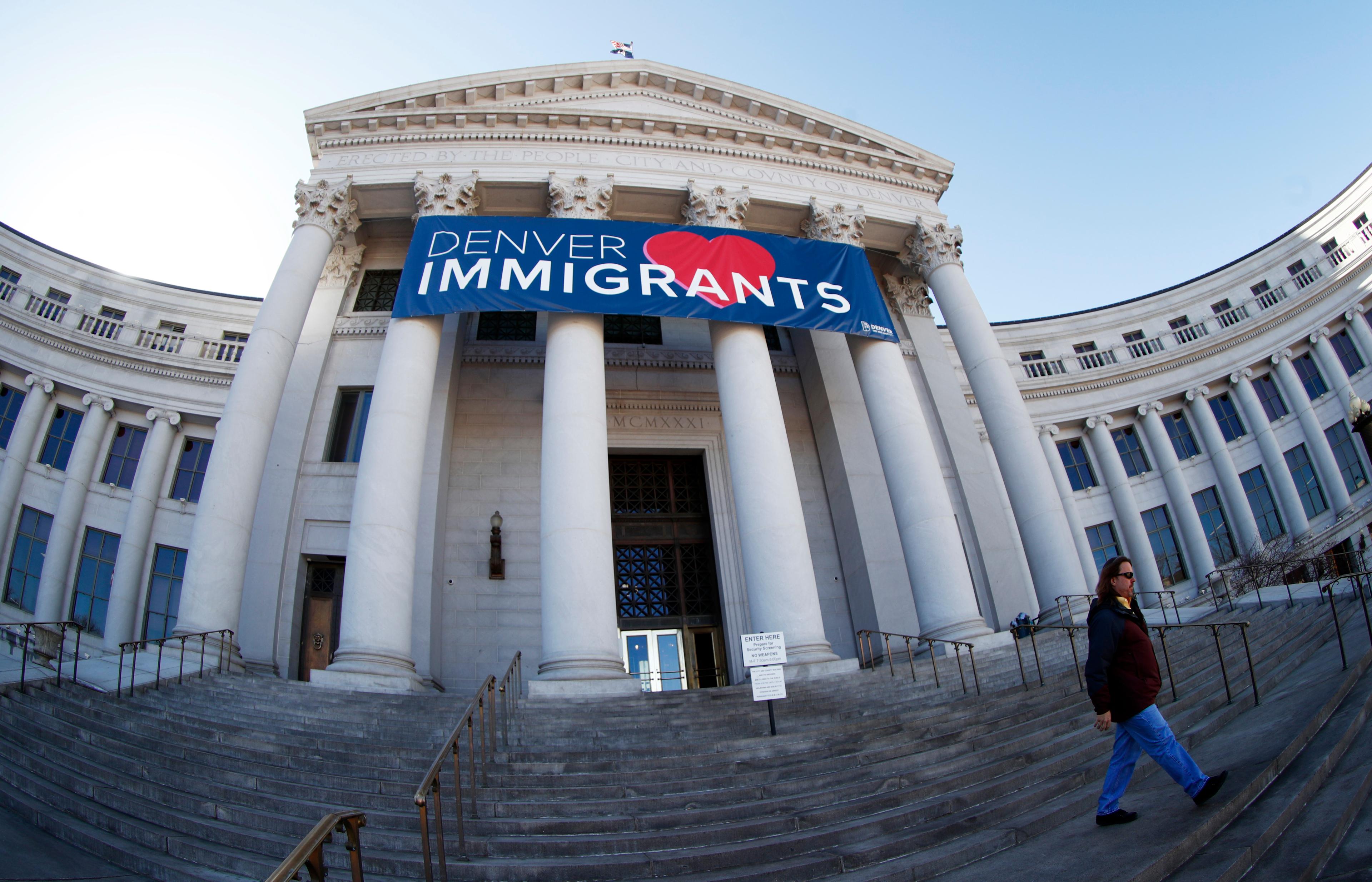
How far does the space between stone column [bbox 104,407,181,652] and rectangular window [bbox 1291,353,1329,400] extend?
133ft

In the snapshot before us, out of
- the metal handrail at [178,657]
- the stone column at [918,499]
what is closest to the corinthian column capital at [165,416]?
the metal handrail at [178,657]

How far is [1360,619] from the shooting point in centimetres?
1109

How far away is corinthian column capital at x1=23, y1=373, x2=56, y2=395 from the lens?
2302 cm

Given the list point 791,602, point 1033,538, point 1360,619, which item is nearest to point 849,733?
point 791,602

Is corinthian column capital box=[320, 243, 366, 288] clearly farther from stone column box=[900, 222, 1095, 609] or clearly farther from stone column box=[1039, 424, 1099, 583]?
stone column box=[1039, 424, 1099, 583]

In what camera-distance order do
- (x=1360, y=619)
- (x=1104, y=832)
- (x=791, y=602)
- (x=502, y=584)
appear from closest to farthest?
(x=1104, y=832)
(x=1360, y=619)
(x=791, y=602)
(x=502, y=584)

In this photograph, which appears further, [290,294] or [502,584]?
[502,584]

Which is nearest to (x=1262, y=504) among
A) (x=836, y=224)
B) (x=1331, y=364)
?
(x=1331, y=364)

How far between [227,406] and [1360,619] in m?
19.8

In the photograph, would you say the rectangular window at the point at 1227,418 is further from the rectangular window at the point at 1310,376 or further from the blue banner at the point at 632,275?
the blue banner at the point at 632,275

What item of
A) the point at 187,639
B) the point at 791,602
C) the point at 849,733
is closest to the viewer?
the point at 849,733

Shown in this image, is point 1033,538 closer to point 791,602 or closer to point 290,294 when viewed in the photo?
point 791,602

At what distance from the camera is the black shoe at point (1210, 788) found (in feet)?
15.2

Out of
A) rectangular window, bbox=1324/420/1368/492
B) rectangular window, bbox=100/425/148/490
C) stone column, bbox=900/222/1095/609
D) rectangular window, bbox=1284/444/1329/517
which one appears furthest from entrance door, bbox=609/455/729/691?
rectangular window, bbox=1324/420/1368/492
